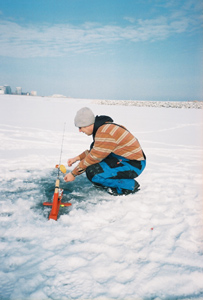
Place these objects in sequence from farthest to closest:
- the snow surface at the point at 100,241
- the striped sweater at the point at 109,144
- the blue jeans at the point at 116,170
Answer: the blue jeans at the point at 116,170 < the striped sweater at the point at 109,144 < the snow surface at the point at 100,241

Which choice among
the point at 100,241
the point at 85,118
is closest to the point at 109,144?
the point at 85,118

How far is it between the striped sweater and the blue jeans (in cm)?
9

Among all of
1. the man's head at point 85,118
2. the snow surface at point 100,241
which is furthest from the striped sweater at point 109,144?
the snow surface at point 100,241

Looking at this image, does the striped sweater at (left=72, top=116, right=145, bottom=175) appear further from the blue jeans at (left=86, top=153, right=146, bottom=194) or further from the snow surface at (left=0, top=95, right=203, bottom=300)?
the snow surface at (left=0, top=95, right=203, bottom=300)

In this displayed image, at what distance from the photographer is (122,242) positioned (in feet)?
6.25

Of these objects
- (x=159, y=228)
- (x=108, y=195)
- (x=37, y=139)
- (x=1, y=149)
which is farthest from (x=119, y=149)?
(x=37, y=139)

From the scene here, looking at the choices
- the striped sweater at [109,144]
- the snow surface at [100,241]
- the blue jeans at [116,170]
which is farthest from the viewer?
the blue jeans at [116,170]

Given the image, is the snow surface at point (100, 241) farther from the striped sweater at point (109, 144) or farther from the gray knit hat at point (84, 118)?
the gray knit hat at point (84, 118)

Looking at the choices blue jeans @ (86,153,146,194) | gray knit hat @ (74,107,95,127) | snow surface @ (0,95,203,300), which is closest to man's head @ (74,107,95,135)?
gray knit hat @ (74,107,95,127)

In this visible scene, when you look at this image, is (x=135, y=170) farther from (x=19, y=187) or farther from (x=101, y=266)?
(x=19, y=187)

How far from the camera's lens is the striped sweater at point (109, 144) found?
2.42 m

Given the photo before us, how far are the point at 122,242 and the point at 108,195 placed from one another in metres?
0.96

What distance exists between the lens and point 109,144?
2.44m

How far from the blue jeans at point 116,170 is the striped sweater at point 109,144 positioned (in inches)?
3.7
